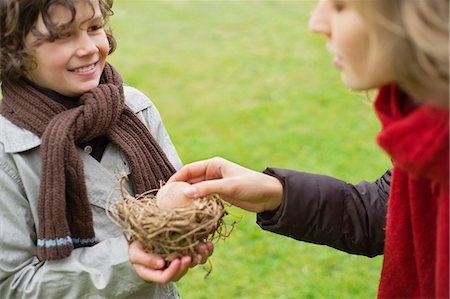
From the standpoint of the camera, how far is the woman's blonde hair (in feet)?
5.50

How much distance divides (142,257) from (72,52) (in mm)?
777

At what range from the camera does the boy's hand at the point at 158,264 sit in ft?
7.40

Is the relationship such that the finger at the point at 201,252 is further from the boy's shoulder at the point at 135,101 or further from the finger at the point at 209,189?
the boy's shoulder at the point at 135,101

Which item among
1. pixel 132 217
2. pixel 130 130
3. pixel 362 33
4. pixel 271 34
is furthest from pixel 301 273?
pixel 271 34

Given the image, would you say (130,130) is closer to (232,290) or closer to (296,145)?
(232,290)

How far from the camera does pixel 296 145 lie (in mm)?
6949

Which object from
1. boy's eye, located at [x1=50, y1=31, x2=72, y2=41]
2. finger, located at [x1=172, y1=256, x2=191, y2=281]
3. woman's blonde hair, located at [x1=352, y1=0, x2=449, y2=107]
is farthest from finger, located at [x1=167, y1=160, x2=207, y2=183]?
woman's blonde hair, located at [x1=352, y1=0, x2=449, y2=107]

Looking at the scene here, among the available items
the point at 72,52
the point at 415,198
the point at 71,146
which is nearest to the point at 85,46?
the point at 72,52

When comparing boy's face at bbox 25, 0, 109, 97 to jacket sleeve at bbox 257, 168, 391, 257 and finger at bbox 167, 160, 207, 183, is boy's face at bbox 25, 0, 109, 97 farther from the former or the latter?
jacket sleeve at bbox 257, 168, 391, 257

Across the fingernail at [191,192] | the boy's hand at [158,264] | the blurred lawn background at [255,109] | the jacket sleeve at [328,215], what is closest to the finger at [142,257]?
the boy's hand at [158,264]

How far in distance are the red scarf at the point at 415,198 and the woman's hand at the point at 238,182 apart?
0.47m

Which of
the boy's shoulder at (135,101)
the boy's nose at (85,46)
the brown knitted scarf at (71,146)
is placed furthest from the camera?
the boy's shoulder at (135,101)

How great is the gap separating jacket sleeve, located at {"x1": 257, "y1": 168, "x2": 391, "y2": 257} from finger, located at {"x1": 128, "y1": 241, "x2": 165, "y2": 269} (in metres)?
0.48

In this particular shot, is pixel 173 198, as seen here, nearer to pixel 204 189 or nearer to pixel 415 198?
pixel 204 189
